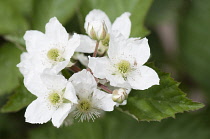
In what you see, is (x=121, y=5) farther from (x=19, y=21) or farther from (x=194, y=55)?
(x=194, y=55)

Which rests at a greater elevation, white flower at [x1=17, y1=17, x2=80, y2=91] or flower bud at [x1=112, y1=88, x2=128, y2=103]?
white flower at [x1=17, y1=17, x2=80, y2=91]

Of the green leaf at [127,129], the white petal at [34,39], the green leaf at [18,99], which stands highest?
the white petal at [34,39]

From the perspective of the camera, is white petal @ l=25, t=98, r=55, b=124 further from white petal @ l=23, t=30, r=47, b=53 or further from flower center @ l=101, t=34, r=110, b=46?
flower center @ l=101, t=34, r=110, b=46

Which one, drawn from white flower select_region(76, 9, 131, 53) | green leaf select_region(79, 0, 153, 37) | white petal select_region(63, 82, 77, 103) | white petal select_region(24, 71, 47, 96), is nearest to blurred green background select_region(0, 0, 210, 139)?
green leaf select_region(79, 0, 153, 37)

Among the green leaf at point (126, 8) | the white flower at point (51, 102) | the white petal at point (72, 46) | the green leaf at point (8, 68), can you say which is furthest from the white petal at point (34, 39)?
the green leaf at point (8, 68)

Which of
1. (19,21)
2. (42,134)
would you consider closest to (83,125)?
(42,134)

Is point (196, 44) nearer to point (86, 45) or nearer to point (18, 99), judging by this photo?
point (86, 45)

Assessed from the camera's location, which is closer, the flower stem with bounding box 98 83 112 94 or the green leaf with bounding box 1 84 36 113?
the flower stem with bounding box 98 83 112 94

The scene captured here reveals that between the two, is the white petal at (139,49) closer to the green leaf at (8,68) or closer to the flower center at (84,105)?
the flower center at (84,105)
